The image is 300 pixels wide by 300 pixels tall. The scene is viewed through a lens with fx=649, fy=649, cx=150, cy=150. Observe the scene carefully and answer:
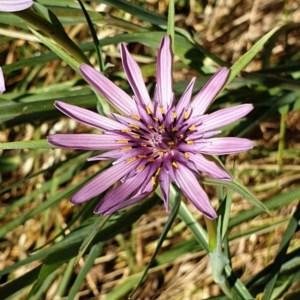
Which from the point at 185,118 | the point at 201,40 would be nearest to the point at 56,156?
the point at 201,40

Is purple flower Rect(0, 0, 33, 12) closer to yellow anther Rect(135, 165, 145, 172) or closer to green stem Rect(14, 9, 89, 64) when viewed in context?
green stem Rect(14, 9, 89, 64)

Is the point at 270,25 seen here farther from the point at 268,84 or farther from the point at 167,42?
the point at 167,42

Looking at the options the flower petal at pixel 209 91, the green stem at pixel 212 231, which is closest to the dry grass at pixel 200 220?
the green stem at pixel 212 231

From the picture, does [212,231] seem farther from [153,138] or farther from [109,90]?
[109,90]

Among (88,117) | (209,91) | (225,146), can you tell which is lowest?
(225,146)

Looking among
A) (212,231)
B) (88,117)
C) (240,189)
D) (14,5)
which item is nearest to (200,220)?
(212,231)

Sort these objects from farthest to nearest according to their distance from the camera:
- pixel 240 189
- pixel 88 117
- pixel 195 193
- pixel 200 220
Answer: pixel 200 220, pixel 88 117, pixel 195 193, pixel 240 189

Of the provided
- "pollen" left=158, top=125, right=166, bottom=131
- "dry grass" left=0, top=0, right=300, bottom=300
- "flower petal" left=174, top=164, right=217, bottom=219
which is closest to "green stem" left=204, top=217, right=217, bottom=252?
"flower petal" left=174, top=164, right=217, bottom=219
